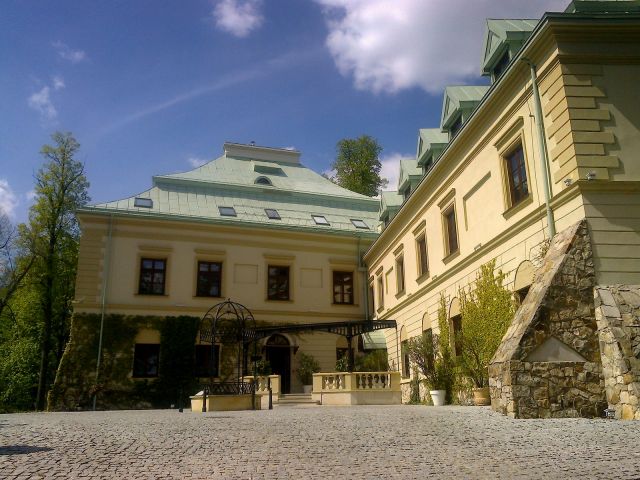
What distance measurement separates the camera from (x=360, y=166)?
3972 centimetres

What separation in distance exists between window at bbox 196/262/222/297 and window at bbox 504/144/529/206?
1603 cm

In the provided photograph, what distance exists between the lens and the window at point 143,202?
26797 mm

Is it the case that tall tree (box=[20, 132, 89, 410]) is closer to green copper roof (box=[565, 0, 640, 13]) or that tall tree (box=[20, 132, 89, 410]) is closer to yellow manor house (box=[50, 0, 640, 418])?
yellow manor house (box=[50, 0, 640, 418])

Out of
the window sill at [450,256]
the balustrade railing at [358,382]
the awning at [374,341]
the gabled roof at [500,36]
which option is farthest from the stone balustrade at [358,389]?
the gabled roof at [500,36]

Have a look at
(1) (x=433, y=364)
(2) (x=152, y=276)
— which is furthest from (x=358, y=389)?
(2) (x=152, y=276)

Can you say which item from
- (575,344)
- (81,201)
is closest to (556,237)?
(575,344)

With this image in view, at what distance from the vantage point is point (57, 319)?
109 feet

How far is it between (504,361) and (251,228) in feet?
61.7

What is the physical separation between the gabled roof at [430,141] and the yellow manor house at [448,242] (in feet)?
0.29

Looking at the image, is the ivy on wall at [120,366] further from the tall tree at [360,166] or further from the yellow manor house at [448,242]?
the tall tree at [360,166]

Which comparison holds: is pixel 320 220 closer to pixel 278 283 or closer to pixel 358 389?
pixel 278 283

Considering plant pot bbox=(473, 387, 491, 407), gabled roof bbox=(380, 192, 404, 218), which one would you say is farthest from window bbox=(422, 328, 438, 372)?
gabled roof bbox=(380, 192, 404, 218)

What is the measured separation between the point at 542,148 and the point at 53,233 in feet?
88.9

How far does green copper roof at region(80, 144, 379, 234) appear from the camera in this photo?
27312 millimetres
